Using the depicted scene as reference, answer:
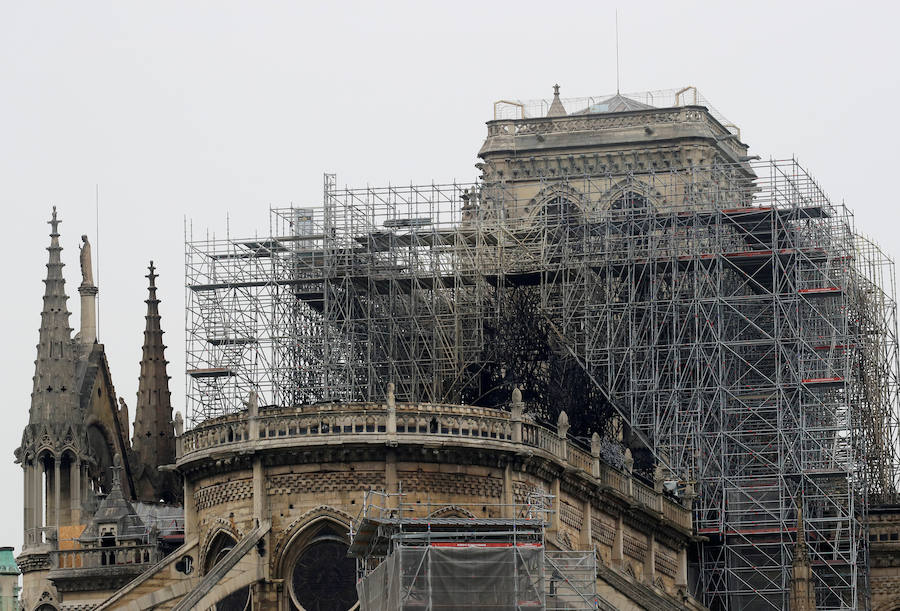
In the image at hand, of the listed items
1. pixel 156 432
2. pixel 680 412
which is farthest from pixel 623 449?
pixel 156 432

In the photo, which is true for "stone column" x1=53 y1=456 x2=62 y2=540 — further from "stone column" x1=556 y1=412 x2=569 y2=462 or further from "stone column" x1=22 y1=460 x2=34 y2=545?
"stone column" x1=556 y1=412 x2=569 y2=462

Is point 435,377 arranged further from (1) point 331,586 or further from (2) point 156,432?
(1) point 331,586

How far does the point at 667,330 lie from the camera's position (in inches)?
3595

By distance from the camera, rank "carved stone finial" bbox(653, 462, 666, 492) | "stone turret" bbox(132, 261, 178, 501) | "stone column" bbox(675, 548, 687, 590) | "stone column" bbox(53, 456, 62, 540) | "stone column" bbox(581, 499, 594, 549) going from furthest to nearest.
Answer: "stone turret" bbox(132, 261, 178, 501), "stone column" bbox(53, 456, 62, 540), "stone column" bbox(675, 548, 687, 590), "carved stone finial" bbox(653, 462, 666, 492), "stone column" bbox(581, 499, 594, 549)

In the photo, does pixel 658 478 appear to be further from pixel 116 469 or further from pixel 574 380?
pixel 116 469

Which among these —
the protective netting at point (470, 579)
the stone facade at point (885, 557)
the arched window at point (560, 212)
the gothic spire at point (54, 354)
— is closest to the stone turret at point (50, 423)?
the gothic spire at point (54, 354)

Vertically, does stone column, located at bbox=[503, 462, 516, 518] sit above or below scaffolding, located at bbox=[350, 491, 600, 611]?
above

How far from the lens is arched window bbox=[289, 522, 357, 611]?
71.3 m

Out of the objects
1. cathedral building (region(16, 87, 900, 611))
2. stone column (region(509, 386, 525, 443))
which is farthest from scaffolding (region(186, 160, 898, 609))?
stone column (region(509, 386, 525, 443))

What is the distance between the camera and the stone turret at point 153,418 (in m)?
101

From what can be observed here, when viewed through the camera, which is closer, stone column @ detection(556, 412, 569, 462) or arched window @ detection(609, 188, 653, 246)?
stone column @ detection(556, 412, 569, 462)

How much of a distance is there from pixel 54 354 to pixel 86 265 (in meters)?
9.21

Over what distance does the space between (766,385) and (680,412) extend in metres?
3.57

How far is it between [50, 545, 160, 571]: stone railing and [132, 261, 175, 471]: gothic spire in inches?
507
